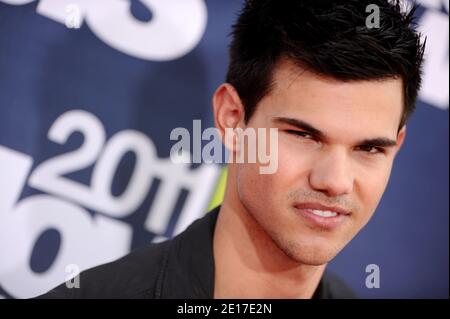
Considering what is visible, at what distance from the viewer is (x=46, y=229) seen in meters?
1.55

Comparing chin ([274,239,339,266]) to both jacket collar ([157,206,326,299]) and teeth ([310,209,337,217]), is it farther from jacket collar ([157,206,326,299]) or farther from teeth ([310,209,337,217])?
jacket collar ([157,206,326,299])

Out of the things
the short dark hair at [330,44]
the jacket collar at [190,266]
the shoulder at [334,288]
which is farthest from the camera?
the shoulder at [334,288]

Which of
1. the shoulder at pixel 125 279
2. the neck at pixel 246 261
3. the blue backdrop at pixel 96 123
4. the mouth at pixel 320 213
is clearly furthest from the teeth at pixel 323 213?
the blue backdrop at pixel 96 123

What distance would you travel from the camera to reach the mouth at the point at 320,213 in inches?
47.8

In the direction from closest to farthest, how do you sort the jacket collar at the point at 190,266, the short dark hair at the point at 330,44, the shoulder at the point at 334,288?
the short dark hair at the point at 330,44, the jacket collar at the point at 190,266, the shoulder at the point at 334,288

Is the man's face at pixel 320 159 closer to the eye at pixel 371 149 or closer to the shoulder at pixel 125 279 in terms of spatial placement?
the eye at pixel 371 149

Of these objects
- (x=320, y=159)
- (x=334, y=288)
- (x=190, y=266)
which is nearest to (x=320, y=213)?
(x=320, y=159)

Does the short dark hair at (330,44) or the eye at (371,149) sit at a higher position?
the short dark hair at (330,44)

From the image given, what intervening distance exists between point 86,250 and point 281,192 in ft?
2.13

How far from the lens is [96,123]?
1566 mm

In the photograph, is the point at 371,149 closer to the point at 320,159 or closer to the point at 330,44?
the point at 320,159

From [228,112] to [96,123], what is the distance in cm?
43

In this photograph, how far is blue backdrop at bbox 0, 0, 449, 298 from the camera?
1519 mm
